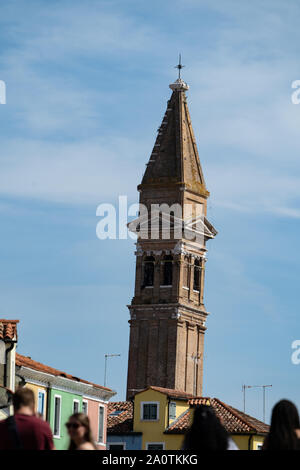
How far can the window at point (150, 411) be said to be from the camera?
225 feet

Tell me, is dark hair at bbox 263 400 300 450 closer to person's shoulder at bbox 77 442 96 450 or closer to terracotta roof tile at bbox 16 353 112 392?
person's shoulder at bbox 77 442 96 450

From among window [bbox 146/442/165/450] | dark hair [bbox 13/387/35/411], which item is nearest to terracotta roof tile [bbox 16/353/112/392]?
window [bbox 146/442/165/450]

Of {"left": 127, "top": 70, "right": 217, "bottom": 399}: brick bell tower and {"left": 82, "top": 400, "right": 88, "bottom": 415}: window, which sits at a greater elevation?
{"left": 127, "top": 70, "right": 217, "bottom": 399}: brick bell tower

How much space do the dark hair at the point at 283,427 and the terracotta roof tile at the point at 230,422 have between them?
167ft

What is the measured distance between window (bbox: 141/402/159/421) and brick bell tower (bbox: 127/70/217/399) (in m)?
33.6

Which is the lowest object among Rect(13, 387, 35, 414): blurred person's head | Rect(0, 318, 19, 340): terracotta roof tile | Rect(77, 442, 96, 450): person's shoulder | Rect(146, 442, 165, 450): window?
Rect(77, 442, 96, 450): person's shoulder

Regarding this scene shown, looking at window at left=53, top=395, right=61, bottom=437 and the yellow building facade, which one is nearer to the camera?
window at left=53, top=395, right=61, bottom=437

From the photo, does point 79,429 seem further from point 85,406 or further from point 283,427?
point 85,406

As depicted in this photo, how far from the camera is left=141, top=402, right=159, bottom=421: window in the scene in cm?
6869

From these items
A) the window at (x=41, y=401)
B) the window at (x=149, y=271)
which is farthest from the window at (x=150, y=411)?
the window at (x=149, y=271)

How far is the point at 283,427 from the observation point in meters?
13.4

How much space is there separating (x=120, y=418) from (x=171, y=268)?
34500 mm
